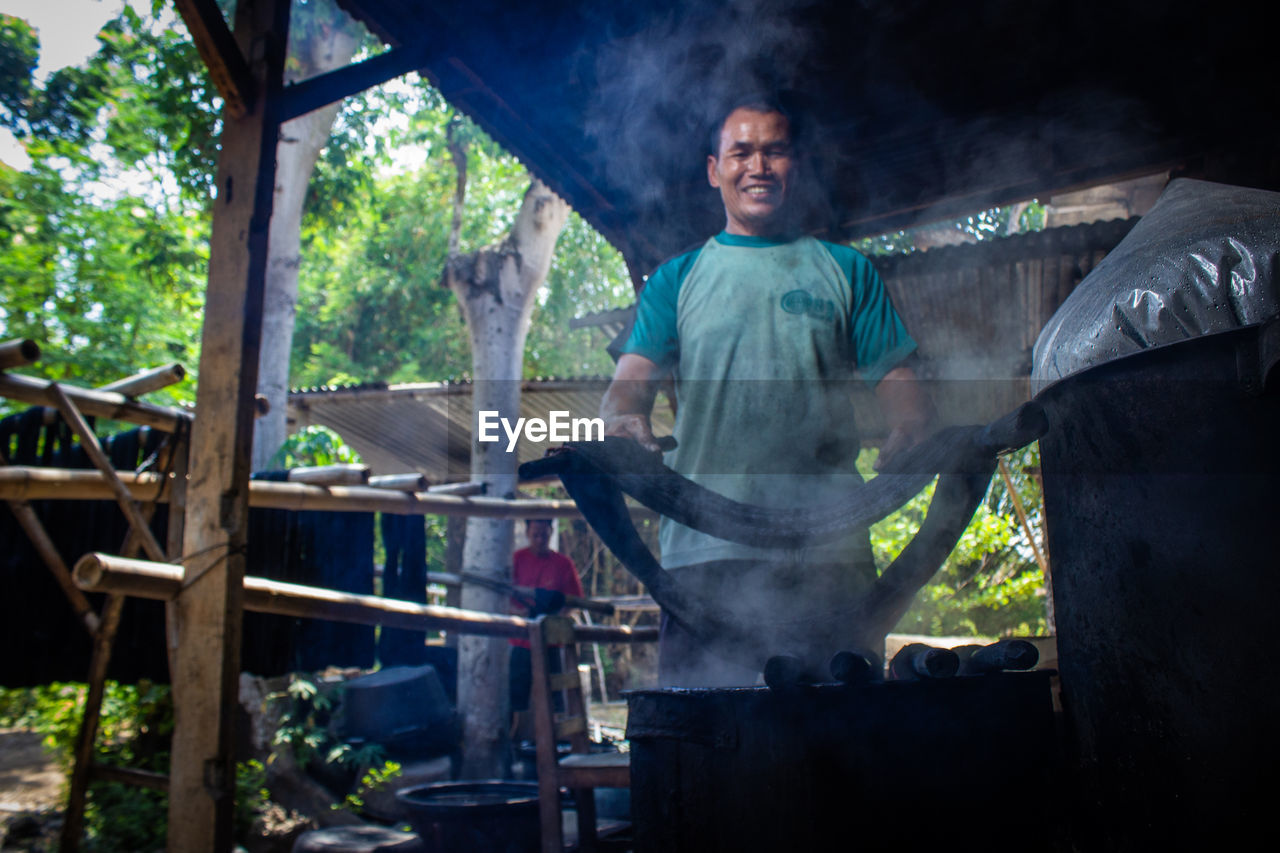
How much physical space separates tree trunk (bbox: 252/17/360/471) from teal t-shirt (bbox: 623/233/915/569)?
6.83 m

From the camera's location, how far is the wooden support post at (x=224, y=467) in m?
2.47

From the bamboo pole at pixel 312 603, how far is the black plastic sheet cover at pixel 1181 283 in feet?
9.30

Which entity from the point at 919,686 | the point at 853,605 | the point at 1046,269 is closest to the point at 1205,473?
the point at 919,686

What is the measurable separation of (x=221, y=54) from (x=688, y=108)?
2.00 meters

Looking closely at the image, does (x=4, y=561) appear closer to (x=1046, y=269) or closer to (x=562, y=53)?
(x=562, y=53)

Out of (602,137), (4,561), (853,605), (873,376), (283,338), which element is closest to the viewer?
(853,605)

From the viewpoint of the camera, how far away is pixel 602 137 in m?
3.91

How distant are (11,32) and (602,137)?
17.2m

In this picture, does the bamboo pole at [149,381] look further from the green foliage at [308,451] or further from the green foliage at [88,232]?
the green foliage at [88,232]

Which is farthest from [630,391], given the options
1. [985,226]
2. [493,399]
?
[985,226]

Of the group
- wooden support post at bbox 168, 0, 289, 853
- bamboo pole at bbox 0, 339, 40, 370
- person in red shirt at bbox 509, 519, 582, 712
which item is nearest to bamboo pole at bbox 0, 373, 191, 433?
bamboo pole at bbox 0, 339, 40, 370

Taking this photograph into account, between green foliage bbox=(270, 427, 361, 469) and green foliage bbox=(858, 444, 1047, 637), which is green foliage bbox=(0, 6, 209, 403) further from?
green foliage bbox=(858, 444, 1047, 637)

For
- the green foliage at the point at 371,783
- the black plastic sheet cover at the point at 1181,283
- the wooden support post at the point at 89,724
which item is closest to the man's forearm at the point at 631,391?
the black plastic sheet cover at the point at 1181,283

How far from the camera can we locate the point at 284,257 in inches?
355
